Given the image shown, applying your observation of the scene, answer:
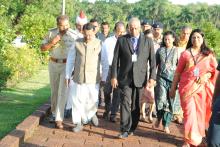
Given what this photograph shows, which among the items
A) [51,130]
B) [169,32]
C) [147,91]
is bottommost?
[51,130]

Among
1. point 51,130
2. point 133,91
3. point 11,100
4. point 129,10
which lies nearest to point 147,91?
point 133,91

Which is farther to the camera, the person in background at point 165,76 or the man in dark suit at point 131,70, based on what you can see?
the person in background at point 165,76

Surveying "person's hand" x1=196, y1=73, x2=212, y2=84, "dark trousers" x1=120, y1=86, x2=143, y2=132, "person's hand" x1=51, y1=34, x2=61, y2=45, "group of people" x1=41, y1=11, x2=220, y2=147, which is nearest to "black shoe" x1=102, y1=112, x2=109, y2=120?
"group of people" x1=41, y1=11, x2=220, y2=147

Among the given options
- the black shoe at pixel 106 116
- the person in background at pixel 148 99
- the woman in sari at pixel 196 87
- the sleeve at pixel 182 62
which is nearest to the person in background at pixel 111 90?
the black shoe at pixel 106 116

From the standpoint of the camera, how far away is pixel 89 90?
7.68 m

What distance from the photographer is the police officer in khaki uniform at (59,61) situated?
7715 millimetres

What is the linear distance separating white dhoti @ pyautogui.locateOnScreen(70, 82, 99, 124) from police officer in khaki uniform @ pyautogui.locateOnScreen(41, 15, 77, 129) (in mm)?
227

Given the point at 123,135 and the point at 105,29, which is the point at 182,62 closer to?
the point at 123,135

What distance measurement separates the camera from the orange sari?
6.29 m

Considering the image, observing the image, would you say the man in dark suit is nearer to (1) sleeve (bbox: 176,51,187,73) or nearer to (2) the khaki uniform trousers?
(1) sleeve (bbox: 176,51,187,73)

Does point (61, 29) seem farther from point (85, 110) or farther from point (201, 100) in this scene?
point (201, 100)

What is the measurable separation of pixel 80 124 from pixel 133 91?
44.3 inches

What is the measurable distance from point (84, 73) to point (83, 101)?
19.6 inches

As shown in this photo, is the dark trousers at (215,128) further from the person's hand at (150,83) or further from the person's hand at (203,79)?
the person's hand at (150,83)
